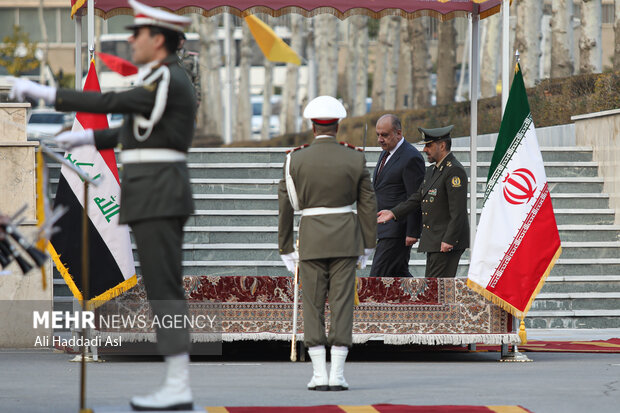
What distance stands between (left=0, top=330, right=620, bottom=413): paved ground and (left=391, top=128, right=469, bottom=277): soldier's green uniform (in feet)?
2.96

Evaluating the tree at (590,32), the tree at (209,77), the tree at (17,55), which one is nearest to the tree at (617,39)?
the tree at (590,32)

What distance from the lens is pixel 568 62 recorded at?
1145 inches

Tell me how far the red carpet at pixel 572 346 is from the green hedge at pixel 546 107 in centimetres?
555

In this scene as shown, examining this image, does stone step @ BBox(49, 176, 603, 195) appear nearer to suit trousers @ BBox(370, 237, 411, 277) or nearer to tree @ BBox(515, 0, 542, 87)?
suit trousers @ BBox(370, 237, 411, 277)

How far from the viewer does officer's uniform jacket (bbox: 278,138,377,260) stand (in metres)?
9.16

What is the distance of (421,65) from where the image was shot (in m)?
36.5

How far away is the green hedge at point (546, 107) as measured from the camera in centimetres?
2112

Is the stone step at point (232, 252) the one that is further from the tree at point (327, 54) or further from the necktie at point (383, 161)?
the tree at point (327, 54)

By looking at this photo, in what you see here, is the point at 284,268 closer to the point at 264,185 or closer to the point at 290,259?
the point at 264,185

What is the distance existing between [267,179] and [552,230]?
7171 millimetres

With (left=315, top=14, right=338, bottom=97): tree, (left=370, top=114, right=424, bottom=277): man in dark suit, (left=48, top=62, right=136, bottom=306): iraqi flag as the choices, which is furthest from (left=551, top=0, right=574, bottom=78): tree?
(left=48, top=62, right=136, bottom=306): iraqi flag

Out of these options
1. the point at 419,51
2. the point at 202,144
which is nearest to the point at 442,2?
the point at 419,51

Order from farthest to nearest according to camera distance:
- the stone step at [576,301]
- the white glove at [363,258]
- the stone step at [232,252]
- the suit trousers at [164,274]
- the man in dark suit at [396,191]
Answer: the stone step at [232,252] < the stone step at [576,301] < the man in dark suit at [396,191] < the white glove at [363,258] < the suit trousers at [164,274]

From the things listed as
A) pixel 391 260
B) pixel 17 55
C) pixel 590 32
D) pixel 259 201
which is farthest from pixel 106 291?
pixel 17 55
